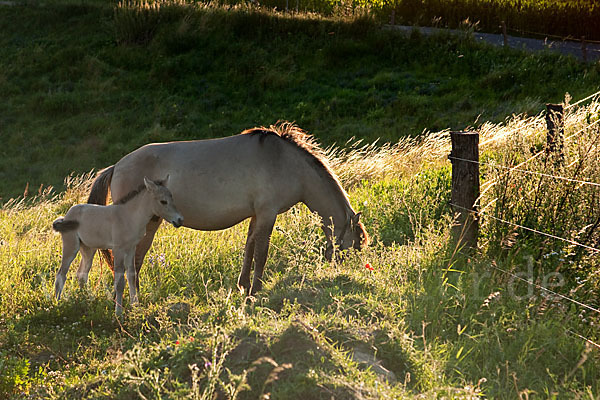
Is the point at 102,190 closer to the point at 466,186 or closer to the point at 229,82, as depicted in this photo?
the point at 466,186

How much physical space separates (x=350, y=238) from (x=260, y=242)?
3.47 ft

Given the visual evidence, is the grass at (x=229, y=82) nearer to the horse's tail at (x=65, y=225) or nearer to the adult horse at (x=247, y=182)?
the horse's tail at (x=65, y=225)

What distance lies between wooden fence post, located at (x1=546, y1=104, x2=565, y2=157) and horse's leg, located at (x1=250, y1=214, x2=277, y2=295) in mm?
3064

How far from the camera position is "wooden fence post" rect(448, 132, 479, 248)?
6.67 m

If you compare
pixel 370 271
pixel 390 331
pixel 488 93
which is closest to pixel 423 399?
pixel 390 331

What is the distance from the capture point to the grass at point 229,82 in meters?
20.4

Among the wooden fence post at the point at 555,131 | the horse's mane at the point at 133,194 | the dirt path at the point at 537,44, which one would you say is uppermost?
the wooden fence post at the point at 555,131

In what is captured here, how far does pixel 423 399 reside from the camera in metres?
3.89

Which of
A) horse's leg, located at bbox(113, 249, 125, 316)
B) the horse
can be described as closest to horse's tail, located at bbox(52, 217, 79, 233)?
the horse

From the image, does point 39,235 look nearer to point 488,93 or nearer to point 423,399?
point 423,399

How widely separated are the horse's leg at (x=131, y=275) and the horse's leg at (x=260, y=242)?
1235 millimetres

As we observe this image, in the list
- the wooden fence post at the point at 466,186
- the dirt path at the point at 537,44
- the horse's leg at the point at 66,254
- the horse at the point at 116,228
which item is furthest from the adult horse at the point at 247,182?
the dirt path at the point at 537,44

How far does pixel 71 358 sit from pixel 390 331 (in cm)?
294

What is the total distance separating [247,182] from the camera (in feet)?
22.6
